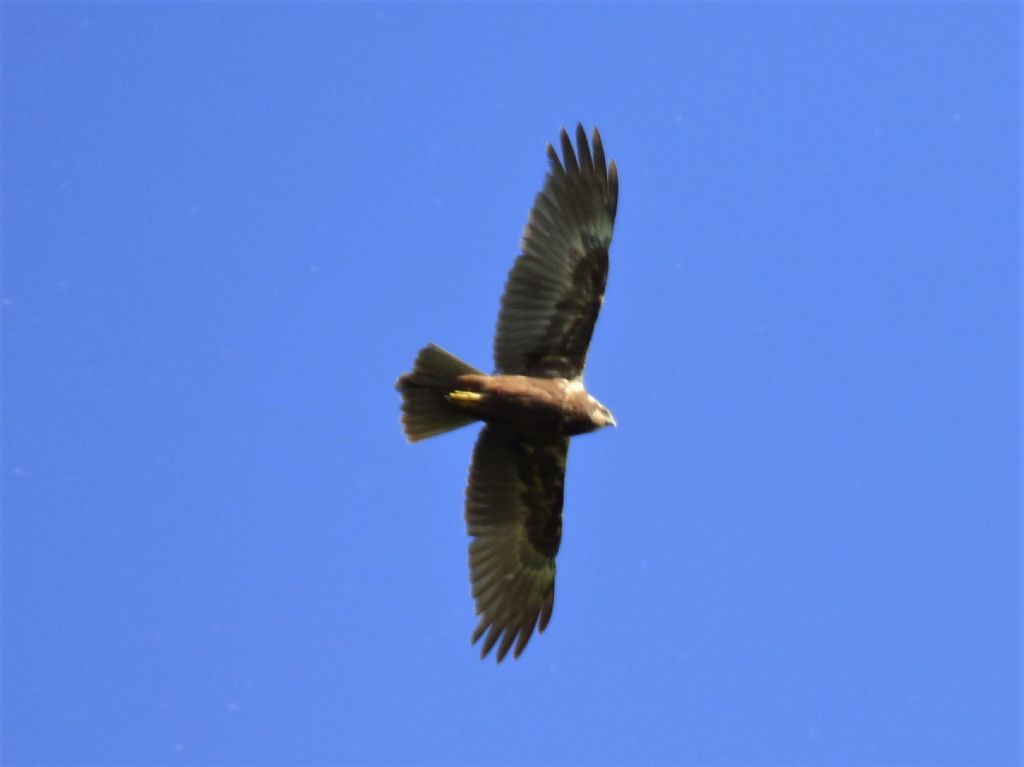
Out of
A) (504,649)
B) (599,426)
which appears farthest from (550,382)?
(504,649)

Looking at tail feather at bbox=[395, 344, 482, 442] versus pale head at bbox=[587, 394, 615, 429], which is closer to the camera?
tail feather at bbox=[395, 344, 482, 442]

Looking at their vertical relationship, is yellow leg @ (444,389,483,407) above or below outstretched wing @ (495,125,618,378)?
below

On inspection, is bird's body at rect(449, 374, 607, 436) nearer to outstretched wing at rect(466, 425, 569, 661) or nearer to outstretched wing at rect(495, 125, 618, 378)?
outstretched wing at rect(495, 125, 618, 378)

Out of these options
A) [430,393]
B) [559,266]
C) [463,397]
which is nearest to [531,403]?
[463,397]

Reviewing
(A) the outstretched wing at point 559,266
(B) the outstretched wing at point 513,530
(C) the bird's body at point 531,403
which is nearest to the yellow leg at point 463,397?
(C) the bird's body at point 531,403

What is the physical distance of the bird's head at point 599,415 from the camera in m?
12.5

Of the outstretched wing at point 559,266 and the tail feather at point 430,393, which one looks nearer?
the tail feather at point 430,393

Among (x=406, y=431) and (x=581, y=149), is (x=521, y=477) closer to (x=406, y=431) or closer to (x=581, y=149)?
(x=406, y=431)

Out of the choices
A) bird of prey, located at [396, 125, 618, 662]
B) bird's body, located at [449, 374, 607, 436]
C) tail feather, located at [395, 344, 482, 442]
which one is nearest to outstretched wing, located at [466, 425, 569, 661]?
bird of prey, located at [396, 125, 618, 662]

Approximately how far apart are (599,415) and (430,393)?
3.93 ft

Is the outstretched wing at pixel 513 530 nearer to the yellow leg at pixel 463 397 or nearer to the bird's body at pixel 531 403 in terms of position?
the bird's body at pixel 531 403

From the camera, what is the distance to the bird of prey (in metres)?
12.3

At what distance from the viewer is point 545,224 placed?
495 inches

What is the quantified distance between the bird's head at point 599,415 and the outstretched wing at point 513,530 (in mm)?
557
